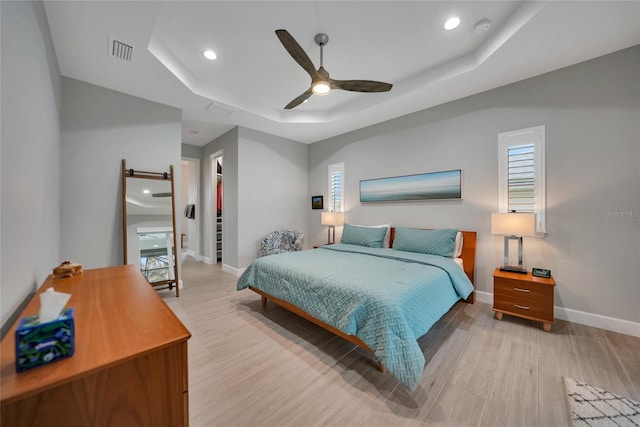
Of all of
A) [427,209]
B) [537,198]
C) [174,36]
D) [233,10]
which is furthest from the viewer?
[427,209]

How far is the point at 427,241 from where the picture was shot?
320 centimetres

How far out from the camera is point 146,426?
836mm

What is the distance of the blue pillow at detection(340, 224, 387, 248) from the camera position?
3719 mm

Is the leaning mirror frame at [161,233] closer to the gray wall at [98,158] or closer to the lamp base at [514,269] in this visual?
the gray wall at [98,158]

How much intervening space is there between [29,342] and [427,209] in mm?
3899

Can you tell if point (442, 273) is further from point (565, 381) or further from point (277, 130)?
point (277, 130)

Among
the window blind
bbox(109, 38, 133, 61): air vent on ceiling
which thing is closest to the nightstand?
the window blind

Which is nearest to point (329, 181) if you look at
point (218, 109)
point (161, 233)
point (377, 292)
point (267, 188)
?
point (267, 188)

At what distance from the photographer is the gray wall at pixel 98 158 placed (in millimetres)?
2740

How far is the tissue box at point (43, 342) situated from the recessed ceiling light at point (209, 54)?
9.11ft

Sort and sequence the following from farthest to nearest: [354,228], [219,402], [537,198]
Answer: [354,228], [537,198], [219,402]

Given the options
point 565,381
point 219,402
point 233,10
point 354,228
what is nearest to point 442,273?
point 565,381

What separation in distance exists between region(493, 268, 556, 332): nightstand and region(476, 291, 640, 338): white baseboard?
16.7 inches

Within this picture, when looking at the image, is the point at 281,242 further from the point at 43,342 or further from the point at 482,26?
the point at 482,26
